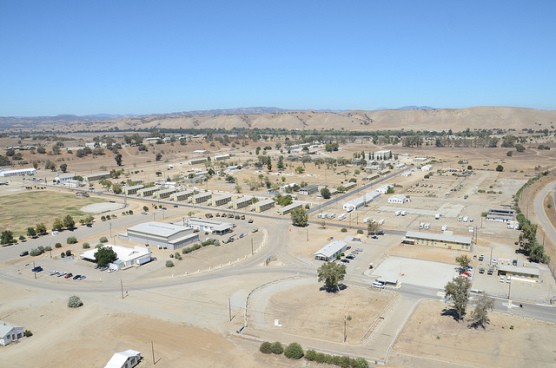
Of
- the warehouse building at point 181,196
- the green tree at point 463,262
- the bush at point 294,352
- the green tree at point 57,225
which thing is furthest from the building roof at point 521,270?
the warehouse building at point 181,196

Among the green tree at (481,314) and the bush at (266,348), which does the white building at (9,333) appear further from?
the green tree at (481,314)

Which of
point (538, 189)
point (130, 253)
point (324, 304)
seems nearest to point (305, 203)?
point (130, 253)

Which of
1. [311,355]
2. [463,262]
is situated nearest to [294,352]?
[311,355]

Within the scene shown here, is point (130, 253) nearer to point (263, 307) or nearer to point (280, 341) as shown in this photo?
point (263, 307)

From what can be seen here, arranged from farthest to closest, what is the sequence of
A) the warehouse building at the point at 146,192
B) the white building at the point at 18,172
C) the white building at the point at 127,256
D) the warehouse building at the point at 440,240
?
1. the white building at the point at 18,172
2. the warehouse building at the point at 146,192
3. the warehouse building at the point at 440,240
4. the white building at the point at 127,256

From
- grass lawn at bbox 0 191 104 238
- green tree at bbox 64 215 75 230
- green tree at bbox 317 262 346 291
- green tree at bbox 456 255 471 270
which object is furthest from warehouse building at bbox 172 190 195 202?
green tree at bbox 456 255 471 270

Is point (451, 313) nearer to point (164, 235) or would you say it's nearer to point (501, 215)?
point (164, 235)
